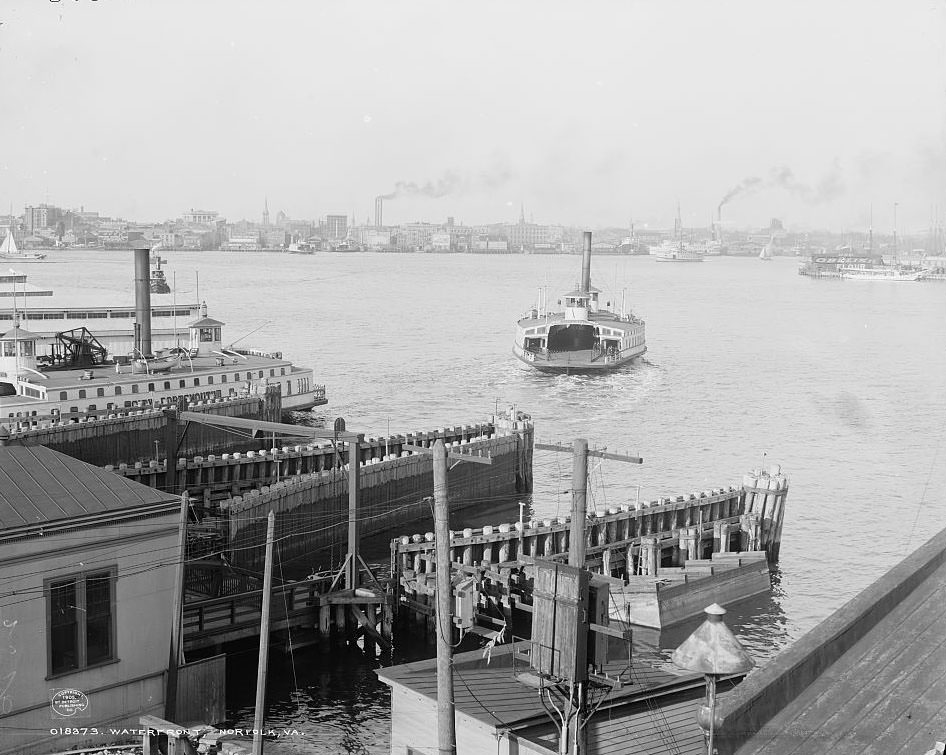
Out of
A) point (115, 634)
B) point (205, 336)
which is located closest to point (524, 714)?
point (115, 634)

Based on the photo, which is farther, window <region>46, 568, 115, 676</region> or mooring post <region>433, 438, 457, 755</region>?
window <region>46, 568, 115, 676</region>

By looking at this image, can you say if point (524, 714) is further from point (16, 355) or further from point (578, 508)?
point (16, 355)

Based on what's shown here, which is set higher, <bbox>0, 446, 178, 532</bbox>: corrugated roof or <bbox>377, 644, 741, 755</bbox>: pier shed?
<bbox>0, 446, 178, 532</bbox>: corrugated roof

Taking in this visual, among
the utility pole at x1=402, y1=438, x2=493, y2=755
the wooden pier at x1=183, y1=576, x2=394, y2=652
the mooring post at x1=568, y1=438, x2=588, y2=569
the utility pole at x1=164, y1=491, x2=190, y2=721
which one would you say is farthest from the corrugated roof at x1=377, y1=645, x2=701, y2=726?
the wooden pier at x1=183, y1=576, x2=394, y2=652

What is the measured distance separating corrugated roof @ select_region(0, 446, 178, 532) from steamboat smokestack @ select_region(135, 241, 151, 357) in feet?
145

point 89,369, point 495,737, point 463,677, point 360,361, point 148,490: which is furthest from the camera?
point 360,361

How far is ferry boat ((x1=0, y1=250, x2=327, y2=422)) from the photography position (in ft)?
170

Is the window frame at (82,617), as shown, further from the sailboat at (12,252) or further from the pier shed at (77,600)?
the sailboat at (12,252)

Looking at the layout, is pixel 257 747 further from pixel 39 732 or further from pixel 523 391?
pixel 523 391

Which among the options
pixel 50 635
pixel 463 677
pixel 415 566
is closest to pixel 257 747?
pixel 463 677

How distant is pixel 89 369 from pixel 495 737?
161 ft

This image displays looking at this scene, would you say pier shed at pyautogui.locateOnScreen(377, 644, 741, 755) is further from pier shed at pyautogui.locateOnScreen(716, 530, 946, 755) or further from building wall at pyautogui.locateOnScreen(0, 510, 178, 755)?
building wall at pyautogui.locateOnScreen(0, 510, 178, 755)

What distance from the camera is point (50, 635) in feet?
53.2

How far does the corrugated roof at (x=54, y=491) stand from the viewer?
16.2m
